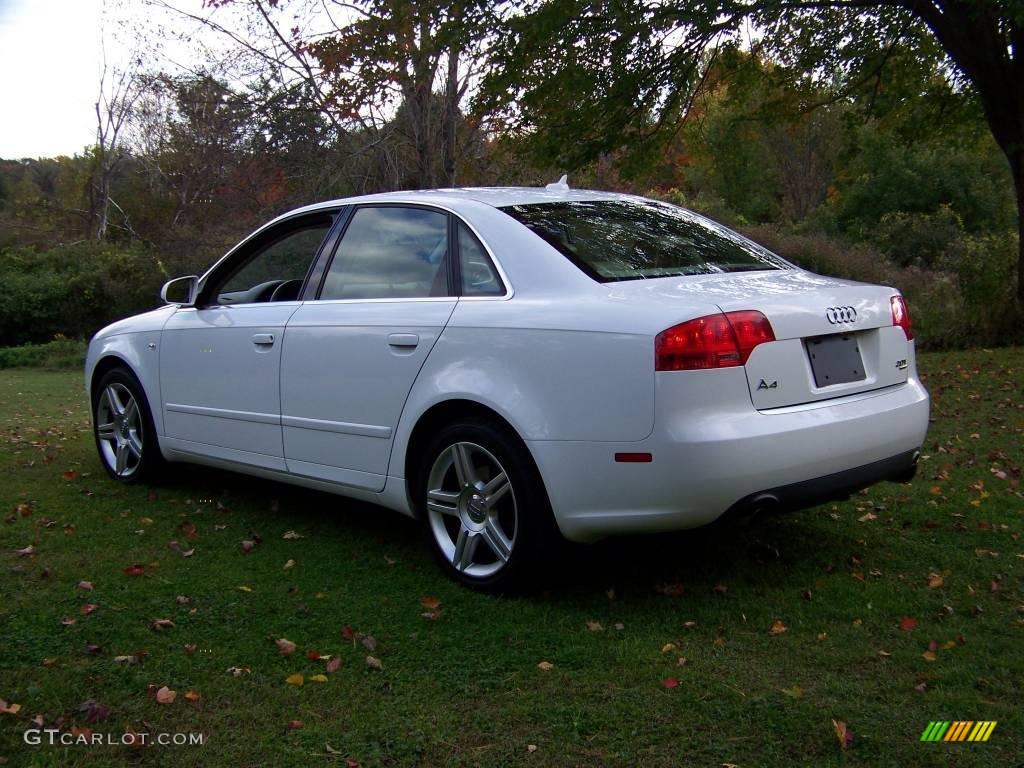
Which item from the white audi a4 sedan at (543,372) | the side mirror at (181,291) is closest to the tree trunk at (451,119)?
the side mirror at (181,291)

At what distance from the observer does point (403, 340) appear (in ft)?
14.4

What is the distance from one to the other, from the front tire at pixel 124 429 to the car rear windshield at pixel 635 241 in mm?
2956

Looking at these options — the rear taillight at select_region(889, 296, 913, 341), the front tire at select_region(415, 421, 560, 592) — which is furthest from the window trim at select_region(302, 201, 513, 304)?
the rear taillight at select_region(889, 296, 913, 341)

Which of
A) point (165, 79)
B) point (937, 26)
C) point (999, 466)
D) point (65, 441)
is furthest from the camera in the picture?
point (165, 79)

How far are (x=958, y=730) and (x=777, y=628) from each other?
2.88 feet

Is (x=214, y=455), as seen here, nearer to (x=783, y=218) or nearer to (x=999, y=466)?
(x=999, y=466)

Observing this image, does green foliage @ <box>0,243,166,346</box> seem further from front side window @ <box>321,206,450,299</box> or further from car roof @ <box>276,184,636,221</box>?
car roof @ <box>276,184,636,221</box>

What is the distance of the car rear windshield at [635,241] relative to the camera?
165 inches

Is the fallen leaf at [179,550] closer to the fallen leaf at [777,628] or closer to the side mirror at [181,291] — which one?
A: the side mirror at [181,291]

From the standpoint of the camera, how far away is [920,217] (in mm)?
26531

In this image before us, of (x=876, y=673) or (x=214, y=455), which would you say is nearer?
(x=876, y=673)

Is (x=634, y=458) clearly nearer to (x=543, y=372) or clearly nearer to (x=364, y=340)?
(x=543, y=372)

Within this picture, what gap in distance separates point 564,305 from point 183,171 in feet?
69.8

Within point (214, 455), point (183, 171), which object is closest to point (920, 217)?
point (183, 171)
